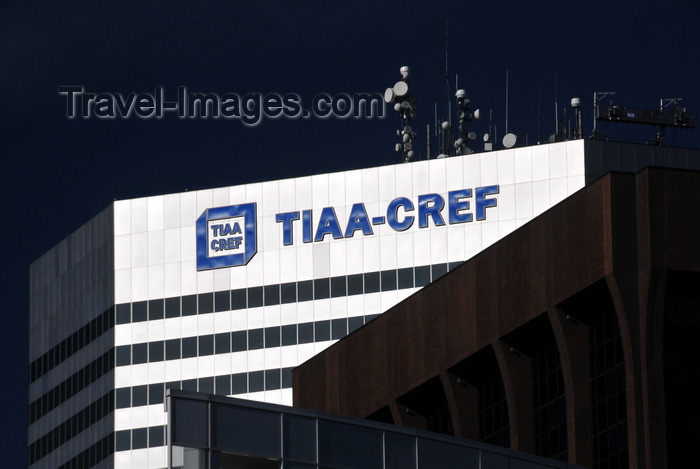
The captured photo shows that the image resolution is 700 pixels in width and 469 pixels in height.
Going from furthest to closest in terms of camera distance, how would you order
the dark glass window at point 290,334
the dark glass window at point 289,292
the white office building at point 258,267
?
the dark glass window at point 289,292, the dark glass window at point 290,334, the white office building at point 258,267

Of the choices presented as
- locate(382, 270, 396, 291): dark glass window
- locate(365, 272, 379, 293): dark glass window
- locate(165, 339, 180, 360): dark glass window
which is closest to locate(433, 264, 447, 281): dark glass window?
locate(382, 270, 396, 291): dark glass window

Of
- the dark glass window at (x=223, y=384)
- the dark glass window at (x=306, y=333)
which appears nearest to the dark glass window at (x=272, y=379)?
the dark glass window at (x=306, y=333)

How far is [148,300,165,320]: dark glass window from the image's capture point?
160 meters

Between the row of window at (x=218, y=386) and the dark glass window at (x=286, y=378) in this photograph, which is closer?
the dark glass window at (x=286, y=378)

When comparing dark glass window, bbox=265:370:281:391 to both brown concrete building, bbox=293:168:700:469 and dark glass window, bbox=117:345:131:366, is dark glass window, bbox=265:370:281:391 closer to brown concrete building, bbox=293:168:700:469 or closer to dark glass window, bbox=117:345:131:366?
dark glass window, bbox=117:345:131:366

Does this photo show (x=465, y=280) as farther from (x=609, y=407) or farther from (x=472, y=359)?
(x=609, y=407)

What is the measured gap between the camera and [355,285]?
15188 centimetres

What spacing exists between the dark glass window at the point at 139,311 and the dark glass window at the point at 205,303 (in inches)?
164

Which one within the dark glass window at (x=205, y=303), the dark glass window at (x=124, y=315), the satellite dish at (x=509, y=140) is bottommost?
the dark glass window at (x=124, y=315)

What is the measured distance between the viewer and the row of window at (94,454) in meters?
158

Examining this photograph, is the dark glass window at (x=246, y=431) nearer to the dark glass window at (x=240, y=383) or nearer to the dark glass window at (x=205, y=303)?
the dark glass window at (x=240, y=383)

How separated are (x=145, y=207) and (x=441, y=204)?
23548 millimetres

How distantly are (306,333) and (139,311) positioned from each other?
1434 cm

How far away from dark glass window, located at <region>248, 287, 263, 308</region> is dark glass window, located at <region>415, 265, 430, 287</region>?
12473 millimetres
